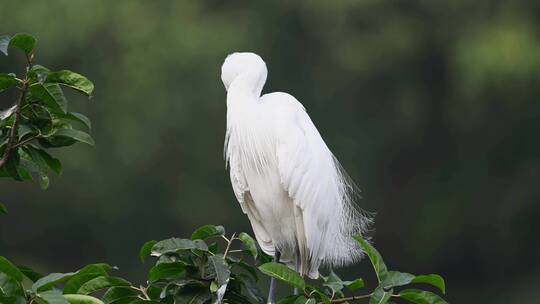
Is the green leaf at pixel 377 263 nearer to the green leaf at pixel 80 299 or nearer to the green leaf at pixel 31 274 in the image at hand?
the green leaf at pixel 80 299

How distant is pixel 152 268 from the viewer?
6.09ft

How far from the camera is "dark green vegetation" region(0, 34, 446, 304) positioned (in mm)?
1765

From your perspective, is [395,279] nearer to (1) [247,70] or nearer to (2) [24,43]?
(2) [24,43]

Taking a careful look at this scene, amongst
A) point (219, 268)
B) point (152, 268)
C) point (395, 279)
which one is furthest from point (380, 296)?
point (152, 268)

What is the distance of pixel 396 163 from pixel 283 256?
21.9ft

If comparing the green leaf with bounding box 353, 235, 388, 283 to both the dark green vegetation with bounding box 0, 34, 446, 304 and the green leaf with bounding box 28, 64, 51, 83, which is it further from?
the green leaf with bounding box 28, 64, 51, 83

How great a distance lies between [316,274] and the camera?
8.33 ft

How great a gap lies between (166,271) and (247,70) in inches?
29.0

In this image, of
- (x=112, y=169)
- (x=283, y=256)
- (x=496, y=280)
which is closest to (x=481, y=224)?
(x=496, y=280)

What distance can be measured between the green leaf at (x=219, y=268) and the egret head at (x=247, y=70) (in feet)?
2.32

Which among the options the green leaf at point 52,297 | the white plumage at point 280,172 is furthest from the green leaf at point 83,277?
the white plumage at point 280,172

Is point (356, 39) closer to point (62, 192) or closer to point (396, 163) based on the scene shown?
point (396, 163)

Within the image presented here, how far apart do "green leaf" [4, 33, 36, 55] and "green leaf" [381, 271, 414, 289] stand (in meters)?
0.70

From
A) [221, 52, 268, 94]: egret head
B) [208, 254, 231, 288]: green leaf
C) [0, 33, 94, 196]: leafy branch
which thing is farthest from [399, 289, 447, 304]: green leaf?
[221, 52, 268, 94]: egret head
